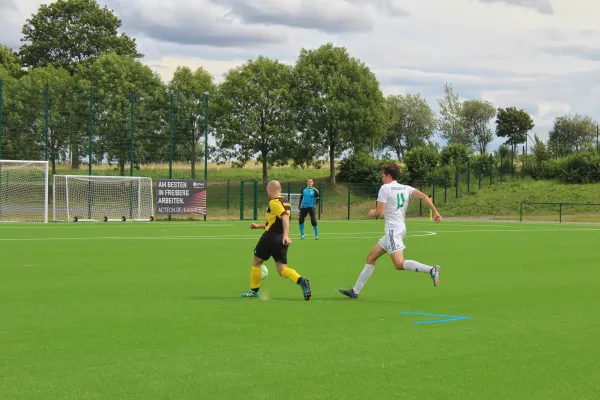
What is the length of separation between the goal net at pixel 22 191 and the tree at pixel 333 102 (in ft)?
111

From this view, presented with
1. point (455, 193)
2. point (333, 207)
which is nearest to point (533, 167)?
point (455, 193)

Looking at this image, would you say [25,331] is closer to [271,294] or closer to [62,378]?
[62,378]

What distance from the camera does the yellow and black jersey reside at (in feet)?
35.4

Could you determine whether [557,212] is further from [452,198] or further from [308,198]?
[308,198]

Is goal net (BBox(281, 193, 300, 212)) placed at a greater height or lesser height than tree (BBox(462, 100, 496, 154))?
lesser

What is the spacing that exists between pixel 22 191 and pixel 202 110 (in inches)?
729

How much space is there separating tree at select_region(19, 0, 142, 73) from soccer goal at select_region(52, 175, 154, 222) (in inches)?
1662

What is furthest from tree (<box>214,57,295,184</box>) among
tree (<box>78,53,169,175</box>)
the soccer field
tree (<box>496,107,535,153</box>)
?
the soccer field

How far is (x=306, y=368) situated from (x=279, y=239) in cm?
435

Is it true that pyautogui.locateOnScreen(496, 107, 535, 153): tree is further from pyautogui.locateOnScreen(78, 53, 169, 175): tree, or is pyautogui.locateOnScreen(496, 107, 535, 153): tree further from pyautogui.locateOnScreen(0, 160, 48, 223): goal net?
pyautogui.locateOnScreen(0, 160, 48, 223): goal net

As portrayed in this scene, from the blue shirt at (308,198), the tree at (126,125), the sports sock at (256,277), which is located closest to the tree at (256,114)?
the tree at (126,125)

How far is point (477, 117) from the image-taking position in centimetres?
10100

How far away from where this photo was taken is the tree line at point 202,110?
41.6 metres

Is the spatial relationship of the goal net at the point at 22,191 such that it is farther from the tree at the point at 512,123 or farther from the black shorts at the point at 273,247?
the tree at the point at 512,123
